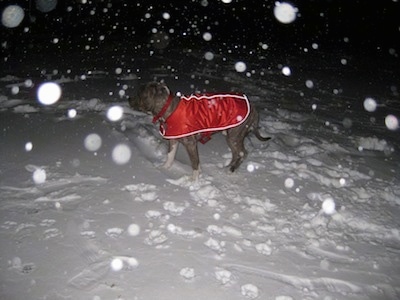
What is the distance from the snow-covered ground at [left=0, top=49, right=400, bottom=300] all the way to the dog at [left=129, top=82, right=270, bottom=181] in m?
0.61

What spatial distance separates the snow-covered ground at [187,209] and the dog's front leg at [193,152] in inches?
6.4

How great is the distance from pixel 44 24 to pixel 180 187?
14263 millimetres

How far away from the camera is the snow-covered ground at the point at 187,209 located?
2891mm

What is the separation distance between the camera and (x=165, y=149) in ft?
17.2

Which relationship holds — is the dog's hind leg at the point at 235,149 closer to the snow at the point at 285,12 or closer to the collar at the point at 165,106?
the collar at the point at 165,106

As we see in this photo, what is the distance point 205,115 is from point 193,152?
54 cm

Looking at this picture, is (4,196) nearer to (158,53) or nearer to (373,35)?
(158,53)

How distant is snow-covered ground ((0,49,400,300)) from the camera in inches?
114

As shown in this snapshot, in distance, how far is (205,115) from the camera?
170 inches

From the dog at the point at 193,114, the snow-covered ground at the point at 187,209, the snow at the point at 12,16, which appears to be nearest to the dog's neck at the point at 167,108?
the dog at the point at 193,114

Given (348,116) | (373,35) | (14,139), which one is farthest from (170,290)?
(373,35)

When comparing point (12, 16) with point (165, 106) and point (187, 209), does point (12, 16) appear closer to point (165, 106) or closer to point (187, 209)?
point (165, 106)

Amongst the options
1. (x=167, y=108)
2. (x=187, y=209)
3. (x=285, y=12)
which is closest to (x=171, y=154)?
(x=167, y=108)

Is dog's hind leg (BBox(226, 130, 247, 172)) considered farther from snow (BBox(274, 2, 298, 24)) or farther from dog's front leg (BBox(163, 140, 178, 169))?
snow (BBox(274, 2, 298, 24))
